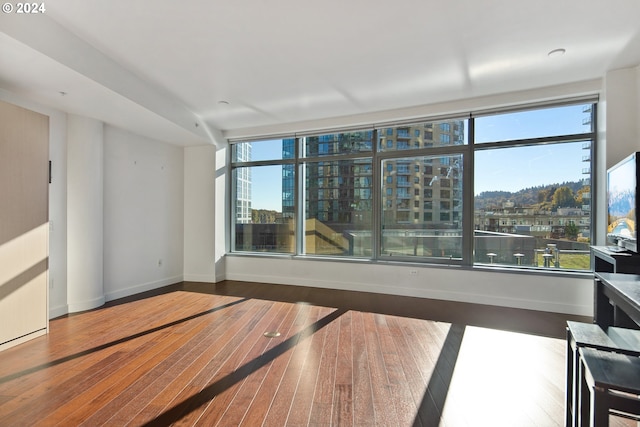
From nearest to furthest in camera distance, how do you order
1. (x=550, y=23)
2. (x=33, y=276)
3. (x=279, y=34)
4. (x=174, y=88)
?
(x=550, y=23)
(x=279, y=34)
(x=33, y=276)
(x=174, y=88)

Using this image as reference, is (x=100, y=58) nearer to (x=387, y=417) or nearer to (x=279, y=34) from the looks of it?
(x=279, y=34)

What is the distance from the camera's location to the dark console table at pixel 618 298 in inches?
46.0

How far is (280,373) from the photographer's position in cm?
221

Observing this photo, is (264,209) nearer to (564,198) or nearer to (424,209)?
(424,209)

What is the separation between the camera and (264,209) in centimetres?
553

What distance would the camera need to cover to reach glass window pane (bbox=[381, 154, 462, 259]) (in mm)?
4316

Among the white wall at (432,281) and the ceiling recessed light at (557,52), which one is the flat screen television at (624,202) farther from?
the ceiling recessed light at (557,52)

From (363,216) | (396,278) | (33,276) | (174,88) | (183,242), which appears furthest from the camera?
(183,242)

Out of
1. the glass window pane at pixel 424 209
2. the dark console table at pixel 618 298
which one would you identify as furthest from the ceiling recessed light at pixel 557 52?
the dark console table at pixel 618 298

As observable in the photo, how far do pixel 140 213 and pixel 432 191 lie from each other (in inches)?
187

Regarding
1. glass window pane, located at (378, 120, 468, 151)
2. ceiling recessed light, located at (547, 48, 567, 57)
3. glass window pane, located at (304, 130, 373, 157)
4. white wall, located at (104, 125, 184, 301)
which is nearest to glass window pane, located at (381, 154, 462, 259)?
glass window pane, located at (378, 120, 468, 151)

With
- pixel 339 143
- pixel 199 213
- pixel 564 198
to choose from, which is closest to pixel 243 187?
pixel 199 213

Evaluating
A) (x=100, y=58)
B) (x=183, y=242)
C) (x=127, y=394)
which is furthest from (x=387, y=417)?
(x=183, y=242)

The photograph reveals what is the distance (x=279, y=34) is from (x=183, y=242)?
14.0ft
